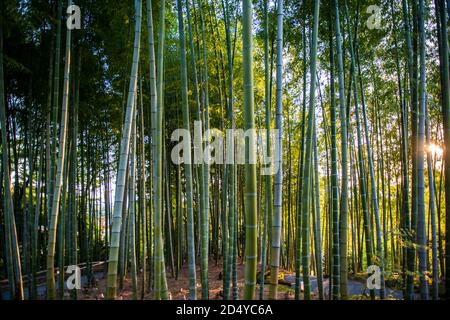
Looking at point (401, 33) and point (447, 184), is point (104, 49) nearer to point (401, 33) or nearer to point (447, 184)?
point (401, 33)

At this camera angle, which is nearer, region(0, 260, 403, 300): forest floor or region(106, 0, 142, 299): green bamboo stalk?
region(106, 0, 142, 299): green bamboo stalk

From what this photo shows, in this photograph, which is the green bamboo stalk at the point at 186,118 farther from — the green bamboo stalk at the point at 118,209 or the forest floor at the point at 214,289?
the forest floor at the point at 214,289

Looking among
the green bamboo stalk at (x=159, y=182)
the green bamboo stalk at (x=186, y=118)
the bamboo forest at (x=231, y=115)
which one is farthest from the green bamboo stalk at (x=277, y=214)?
the green bamboo stalk at (x=159, y=182)

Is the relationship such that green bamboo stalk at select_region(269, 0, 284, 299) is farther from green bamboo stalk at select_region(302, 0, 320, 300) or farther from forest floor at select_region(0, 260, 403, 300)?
forest floor at select_region(0, 260, 403, 300)

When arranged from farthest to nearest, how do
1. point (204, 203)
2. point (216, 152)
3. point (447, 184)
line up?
point (216, 152) < point (204, 203) < point (447, 184)

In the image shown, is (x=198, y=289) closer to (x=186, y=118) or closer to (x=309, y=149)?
(x=186, y=118)

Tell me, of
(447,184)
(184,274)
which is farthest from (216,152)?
(447,184)

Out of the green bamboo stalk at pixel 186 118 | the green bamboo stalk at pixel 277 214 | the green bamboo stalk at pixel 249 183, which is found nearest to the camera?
the green bamboo stalk at pixel 249 183

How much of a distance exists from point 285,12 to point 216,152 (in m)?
3.89

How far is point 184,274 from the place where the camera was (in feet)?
26.9

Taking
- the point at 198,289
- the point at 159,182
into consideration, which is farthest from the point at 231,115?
the point at 198,289

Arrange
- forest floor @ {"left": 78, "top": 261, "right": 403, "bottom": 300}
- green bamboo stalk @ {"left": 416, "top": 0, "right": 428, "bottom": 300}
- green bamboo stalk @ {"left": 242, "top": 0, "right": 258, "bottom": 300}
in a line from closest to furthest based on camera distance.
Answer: green bamboo stalk @ {"left": 242, "top": 0, "right": 258, "bottom": 300} → green bamboo stalk @ {"left": 416, "top": 0, "right": 428, "bottom": 300} → forest floor @ {"left": 78, "top": 261, "right": 403, "bottom": 300}

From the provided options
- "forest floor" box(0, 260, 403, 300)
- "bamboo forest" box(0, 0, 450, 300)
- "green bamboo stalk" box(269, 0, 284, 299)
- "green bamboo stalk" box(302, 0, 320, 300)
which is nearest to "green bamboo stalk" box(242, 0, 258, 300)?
"bamboo forest" box(0, 0, 450, 300)

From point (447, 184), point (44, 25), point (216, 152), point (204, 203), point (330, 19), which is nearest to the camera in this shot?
point (447, 184)
